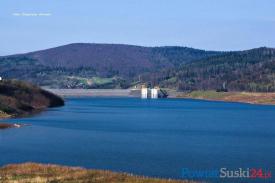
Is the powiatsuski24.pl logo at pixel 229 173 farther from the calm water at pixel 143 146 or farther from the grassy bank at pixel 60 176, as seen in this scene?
the grassy bank at pixel 60 176

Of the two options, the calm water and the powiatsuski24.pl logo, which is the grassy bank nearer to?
the calm water

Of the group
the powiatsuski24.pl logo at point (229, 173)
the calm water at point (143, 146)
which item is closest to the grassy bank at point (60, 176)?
the calm water at point (143, 146)

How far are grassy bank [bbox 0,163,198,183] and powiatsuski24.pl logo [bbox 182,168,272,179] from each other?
34.1ft

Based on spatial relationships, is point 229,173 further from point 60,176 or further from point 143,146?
point 143,146

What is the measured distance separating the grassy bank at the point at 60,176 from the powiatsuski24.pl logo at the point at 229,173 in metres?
10.4

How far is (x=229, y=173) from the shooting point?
230 ft

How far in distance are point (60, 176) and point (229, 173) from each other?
21160 millimetres

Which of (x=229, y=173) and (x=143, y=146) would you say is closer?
(x=229, y=173)

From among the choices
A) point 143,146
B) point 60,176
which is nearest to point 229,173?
point 60,176

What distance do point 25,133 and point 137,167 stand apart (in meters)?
49.8

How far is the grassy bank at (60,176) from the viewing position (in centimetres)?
5528

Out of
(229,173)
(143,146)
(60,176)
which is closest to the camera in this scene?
(60,176)

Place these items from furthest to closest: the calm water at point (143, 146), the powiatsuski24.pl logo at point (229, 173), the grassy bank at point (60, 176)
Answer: the calm water at point (143, 146) → the powiatsuski24.pl logo at point (229, 173) → the grassy bank at point (60, 176)

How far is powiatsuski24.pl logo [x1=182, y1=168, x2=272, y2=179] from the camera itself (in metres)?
67.6
